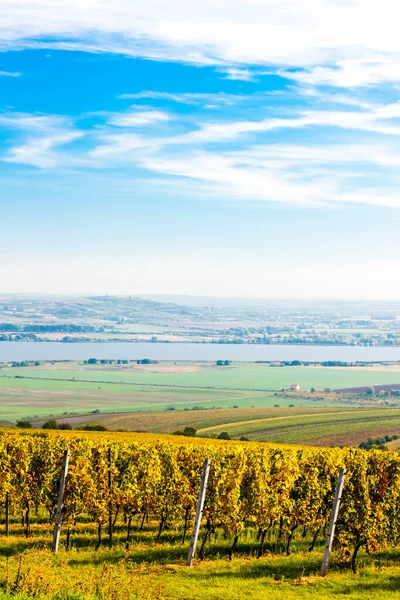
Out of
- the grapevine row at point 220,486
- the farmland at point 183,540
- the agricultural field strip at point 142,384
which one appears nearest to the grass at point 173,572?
the farmland at point 183,540

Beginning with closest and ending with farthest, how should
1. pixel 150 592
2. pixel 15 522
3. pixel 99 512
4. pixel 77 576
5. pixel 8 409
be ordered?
pixel 150 592
pixel 77 576
pixel 99 512
pixel 15 522
pixel 8 409

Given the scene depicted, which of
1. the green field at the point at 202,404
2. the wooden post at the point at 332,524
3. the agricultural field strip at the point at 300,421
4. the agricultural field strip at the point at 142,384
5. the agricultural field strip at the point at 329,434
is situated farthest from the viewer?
the agricultural field strip at the point at 142,384

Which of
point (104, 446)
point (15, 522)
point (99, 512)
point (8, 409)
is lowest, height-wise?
point (8, 409)

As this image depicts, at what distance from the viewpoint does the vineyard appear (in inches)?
840

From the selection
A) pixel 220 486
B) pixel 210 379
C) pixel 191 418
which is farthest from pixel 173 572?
pixel 210 379

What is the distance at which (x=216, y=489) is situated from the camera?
22.2 meters

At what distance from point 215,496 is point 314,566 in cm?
401

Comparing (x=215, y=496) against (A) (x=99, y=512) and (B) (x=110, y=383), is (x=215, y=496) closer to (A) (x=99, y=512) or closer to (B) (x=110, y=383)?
(A) (x=99, y=512)

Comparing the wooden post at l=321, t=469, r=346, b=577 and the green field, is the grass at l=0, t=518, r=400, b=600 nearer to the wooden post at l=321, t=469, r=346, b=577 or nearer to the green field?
the wooden post at l=321, t=469, r=346, b=577

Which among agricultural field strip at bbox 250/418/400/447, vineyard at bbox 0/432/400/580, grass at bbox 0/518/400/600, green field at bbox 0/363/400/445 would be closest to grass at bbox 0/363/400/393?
green field at bbox 0/363/400/445

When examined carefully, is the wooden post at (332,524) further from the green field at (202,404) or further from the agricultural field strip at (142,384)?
the agricultural field strip at (142,384)

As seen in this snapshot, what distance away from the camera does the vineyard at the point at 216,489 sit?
21.3m

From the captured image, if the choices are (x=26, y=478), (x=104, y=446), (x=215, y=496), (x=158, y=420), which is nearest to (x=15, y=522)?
(x=26, y=478)

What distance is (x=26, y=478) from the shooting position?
82.4ft
